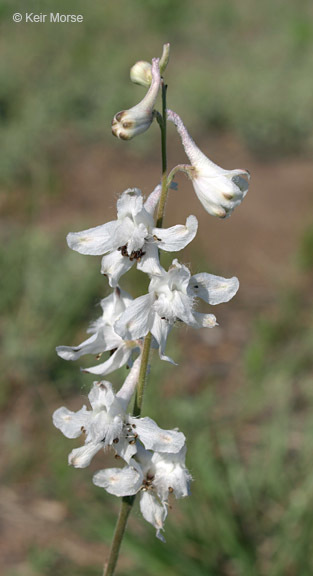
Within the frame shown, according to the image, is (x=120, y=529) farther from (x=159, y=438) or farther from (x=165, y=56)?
(x=165, y=56)

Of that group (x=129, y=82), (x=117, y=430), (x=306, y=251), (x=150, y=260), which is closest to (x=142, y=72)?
(x=150, y=260)

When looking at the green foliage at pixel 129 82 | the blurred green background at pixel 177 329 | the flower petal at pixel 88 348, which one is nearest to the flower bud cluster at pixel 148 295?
the flower petal at pixel 88 348

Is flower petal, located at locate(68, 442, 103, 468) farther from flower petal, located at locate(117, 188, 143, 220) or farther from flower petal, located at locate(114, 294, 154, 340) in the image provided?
flower petal, located at locate(117, 188, 143, 220)

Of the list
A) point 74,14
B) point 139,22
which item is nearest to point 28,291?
point 74,14

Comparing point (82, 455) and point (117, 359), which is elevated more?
point (117, 359)

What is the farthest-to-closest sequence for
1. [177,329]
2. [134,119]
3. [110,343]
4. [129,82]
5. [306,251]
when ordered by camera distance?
[129,82] → [306,251] → [177,329] → [110,343] → [134,119]

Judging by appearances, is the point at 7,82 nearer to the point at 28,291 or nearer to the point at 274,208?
the point at 274,208

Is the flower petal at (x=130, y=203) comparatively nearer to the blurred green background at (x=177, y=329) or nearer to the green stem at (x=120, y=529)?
the blurred green background at (x=177, y=329)
